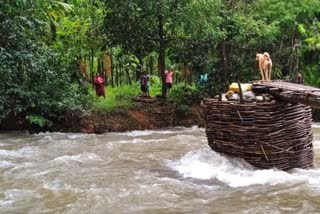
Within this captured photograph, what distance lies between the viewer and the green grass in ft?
52.7

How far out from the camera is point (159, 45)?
55.1 feet

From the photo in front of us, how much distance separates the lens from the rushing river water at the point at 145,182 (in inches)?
275

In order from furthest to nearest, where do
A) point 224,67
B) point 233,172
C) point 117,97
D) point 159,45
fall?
point 224,67, point 117,97, point 159,45, point 233,172

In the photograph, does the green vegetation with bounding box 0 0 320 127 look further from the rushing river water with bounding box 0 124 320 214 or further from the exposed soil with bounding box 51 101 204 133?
the rushing river water with bounding box 0 124 320 214

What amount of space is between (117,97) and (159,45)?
2268mm

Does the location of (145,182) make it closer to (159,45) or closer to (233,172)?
(233,172)

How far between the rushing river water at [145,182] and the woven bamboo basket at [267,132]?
215 mm

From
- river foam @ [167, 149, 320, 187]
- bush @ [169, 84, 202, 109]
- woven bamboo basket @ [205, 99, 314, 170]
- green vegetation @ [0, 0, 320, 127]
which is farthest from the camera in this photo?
bush @ [169, 84, 202, 109]

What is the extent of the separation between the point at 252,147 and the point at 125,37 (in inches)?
340

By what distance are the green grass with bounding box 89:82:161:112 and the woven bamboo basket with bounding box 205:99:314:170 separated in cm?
744

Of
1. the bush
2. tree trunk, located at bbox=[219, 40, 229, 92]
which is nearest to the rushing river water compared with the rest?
the bush

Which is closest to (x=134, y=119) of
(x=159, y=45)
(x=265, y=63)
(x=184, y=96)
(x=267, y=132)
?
(x=184, y=96)

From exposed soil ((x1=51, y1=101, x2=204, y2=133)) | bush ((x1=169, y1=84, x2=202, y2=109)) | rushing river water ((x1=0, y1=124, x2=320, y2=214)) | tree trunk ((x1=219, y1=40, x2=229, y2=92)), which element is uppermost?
tree trunk ((x1=219, y1=40, x2=229, y2=92))

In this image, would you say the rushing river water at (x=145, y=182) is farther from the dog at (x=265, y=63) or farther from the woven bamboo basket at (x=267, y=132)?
the dog at (x=265, y=63)
